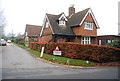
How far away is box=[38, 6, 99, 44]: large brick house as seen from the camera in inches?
890

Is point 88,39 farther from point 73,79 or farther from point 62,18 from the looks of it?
point 73,79

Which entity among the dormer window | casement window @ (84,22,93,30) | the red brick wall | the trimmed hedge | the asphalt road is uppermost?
the dormer window

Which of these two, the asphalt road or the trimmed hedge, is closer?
the asphalt road

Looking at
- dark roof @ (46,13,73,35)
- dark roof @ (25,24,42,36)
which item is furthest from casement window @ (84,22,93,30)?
dark roof @ (25,24,42,36)

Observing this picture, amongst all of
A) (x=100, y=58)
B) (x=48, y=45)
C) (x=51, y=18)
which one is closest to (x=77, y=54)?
(x=100, y=58)

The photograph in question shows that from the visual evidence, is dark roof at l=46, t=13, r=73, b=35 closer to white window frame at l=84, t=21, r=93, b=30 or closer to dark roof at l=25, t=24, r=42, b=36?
white window frame at l=84, t=21, r=93, b=30

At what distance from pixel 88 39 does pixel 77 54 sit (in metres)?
12.0

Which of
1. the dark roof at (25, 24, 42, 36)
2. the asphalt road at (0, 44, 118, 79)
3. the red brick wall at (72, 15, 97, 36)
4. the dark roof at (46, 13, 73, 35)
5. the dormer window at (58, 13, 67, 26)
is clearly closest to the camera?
the asphalt road at (0, 44, 118, 79)

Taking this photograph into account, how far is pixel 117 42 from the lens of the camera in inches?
629

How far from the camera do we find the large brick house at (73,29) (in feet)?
74.1

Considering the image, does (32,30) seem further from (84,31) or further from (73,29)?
(84,31)

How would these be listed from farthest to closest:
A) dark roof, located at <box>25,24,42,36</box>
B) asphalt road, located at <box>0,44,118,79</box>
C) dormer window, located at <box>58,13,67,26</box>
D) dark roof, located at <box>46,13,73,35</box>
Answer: dark roof, located at <box>25,24,42,36</box> → dormer window, located at <box>58,13,67,26</box> → dark roof, located at <box>46,13,73,35</box> → asphalt road, located at <box>0,44,118,79</box>

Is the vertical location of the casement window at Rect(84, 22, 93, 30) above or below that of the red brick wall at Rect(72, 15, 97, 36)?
above

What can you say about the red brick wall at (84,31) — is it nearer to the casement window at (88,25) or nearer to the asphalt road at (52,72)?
the casement window at (88,25)
